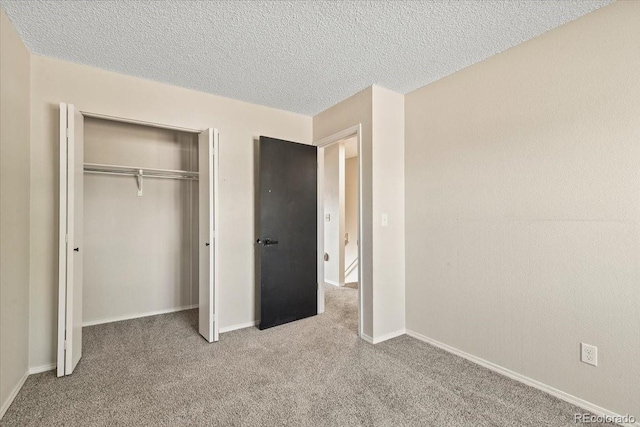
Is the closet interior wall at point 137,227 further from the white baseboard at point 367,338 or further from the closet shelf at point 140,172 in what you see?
the white baseboard at point 367,338

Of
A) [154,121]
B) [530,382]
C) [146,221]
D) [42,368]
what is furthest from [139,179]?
[530,382]

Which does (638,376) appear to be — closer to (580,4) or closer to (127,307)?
(580,4)

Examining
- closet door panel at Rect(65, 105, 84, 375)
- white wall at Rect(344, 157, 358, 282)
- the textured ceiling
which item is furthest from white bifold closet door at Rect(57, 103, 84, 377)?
white wall at Rect(344, 157, 358, 282)

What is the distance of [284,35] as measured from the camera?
6.40 ft

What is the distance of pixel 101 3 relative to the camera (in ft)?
5.44

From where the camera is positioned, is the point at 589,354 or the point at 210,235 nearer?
the point at 589,354

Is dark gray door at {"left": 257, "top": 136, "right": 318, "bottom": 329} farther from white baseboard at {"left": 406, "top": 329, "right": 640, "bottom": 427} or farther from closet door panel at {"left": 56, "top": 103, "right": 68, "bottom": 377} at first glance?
closet door panel at {"left": 56, "top": 103, "right": 68, "bottom": 377}

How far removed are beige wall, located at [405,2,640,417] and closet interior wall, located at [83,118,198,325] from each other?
286 centimetres

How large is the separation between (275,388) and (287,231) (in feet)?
5.17

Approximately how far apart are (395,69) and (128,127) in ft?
9.82

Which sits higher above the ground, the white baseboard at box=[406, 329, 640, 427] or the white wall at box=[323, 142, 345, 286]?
the white wall at box=[323, 142, 345, 286]

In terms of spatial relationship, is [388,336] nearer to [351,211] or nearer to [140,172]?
[140,172]

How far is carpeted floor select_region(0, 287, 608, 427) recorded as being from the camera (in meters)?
1.68

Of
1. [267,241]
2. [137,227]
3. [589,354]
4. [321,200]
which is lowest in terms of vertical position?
[589,354]
